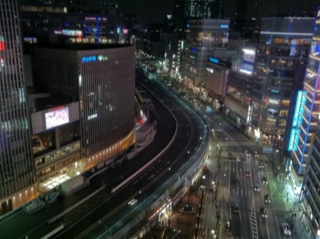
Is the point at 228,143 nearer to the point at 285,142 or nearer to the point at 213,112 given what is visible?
the point at 285,142

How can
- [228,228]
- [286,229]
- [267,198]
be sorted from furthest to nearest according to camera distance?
1. [267,198]
2. [286,229]
3. [228,228]

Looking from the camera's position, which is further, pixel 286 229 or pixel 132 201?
pixel 286 229

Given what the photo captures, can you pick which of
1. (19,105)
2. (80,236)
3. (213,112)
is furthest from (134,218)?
(213,112)

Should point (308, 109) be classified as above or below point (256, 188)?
above

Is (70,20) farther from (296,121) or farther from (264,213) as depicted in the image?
(264,213)

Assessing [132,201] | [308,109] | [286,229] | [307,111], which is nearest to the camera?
[132,201]

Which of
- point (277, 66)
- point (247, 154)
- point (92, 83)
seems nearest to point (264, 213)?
point (247, 154)
